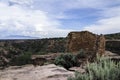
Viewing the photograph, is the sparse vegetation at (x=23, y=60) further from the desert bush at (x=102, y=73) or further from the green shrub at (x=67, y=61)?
the desert bush at (x=102, y=73)

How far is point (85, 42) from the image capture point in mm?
27828

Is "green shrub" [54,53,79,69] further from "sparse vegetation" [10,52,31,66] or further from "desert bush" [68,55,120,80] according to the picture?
"sparse vegetation" [10,52,31,66]

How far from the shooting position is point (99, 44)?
88.4 feet

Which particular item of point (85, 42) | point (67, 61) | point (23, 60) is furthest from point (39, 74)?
point (23, 60)

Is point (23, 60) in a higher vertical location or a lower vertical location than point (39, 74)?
lower

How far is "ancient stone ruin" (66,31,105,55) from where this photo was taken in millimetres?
27094

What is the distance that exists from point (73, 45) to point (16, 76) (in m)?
16.3

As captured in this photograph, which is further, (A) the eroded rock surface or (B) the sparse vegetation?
(B) the sparse vegetation

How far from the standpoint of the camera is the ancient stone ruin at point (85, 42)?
2709 centimetres

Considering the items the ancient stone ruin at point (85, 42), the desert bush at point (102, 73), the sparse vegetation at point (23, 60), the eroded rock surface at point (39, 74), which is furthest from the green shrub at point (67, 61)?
the sparse vegetation at point (23, 60)

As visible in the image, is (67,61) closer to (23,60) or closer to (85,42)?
(85,42)

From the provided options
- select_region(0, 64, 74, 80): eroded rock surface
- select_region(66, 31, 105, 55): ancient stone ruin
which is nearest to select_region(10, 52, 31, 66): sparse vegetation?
select_region(66, 31, 105, 55): ancient stone ruin

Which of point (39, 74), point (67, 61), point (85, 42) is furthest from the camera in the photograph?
point (85, 42)

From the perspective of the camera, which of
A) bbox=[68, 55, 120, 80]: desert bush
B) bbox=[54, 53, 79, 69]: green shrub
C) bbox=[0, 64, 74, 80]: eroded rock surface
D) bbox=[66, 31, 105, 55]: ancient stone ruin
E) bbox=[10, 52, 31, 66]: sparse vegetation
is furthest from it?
bbox=[10, 52, 31, 66]: sparse vegetation
